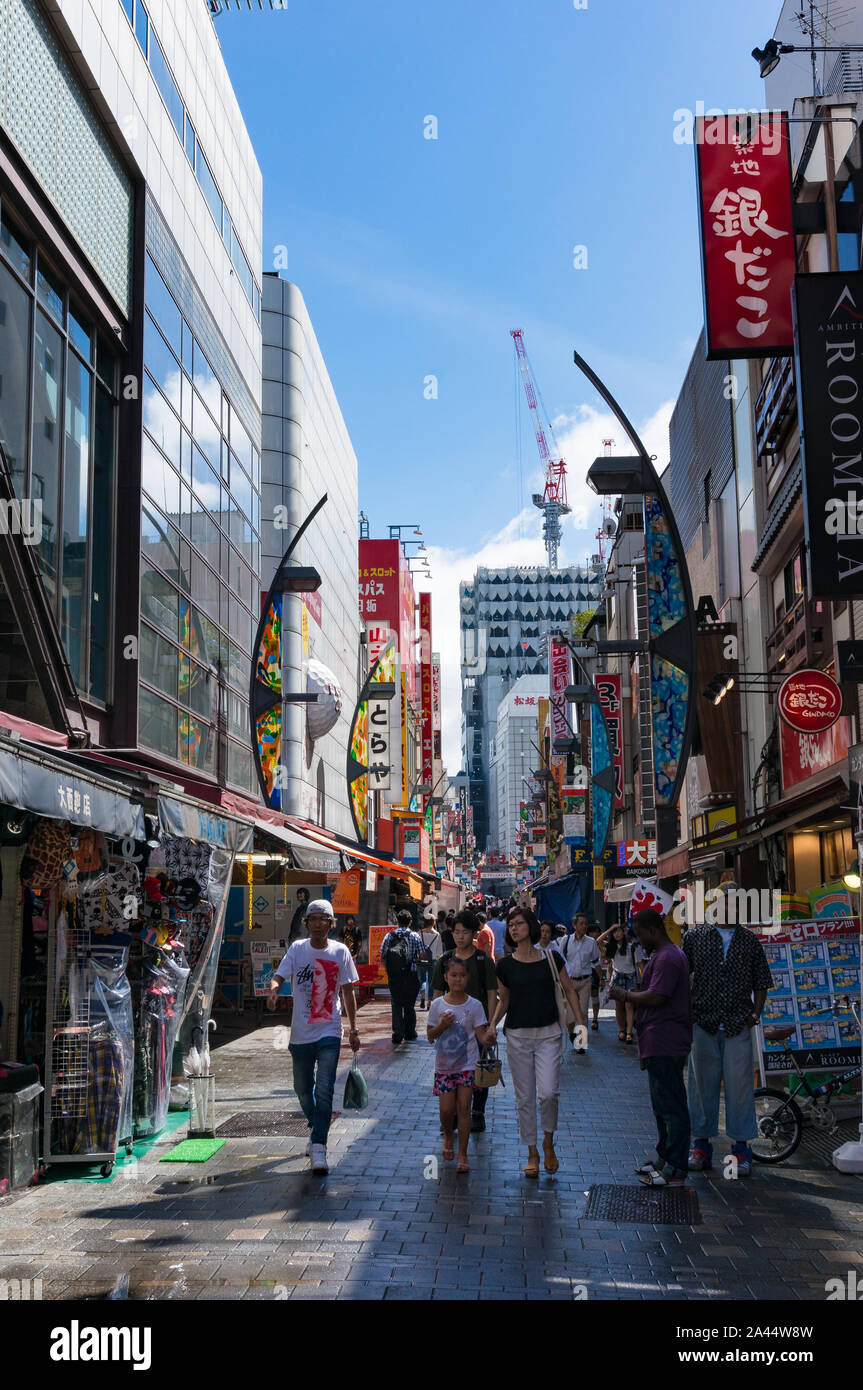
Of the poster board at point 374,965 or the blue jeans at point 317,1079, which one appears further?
the poster board at point 374,965

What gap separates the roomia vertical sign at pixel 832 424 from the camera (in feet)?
39.0

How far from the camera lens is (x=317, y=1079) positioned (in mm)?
9094

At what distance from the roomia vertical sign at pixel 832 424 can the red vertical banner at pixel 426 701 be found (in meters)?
71.5

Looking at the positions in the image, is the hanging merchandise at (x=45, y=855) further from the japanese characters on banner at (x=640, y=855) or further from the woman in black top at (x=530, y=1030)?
the japanese characters on banner at (x=640, y=855)

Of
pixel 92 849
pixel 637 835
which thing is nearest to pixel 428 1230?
pixel 92 849

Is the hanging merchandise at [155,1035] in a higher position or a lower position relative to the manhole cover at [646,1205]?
higher

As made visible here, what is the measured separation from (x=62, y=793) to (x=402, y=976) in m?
10.5

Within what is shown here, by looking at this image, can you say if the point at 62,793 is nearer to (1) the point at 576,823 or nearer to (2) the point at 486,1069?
(2) the point at 486,1069

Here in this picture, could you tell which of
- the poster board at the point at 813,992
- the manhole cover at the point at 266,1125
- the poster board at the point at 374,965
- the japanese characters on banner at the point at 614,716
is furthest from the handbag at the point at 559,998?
the japanese characters on banner at the point at 614,716

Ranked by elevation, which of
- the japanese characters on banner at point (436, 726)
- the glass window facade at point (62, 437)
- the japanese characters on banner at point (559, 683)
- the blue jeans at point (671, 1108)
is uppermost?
the japanese characters on banner at point (436, 726)

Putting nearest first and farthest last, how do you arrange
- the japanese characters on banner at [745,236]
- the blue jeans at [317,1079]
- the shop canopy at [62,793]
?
the shop canopy at [62,793]
the blue jeans at [317,1079]
the japanese characters on banner at [745,236]

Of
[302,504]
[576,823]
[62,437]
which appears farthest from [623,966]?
[576,823]

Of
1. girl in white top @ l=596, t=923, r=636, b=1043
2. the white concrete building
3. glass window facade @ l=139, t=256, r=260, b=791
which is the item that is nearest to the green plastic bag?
glass window facade @ l=139, t=256, r=260, b=791

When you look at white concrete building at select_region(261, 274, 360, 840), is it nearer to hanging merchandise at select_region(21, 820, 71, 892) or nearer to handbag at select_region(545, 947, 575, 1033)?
handbag at select_region(545, 947, 575, 1033)
